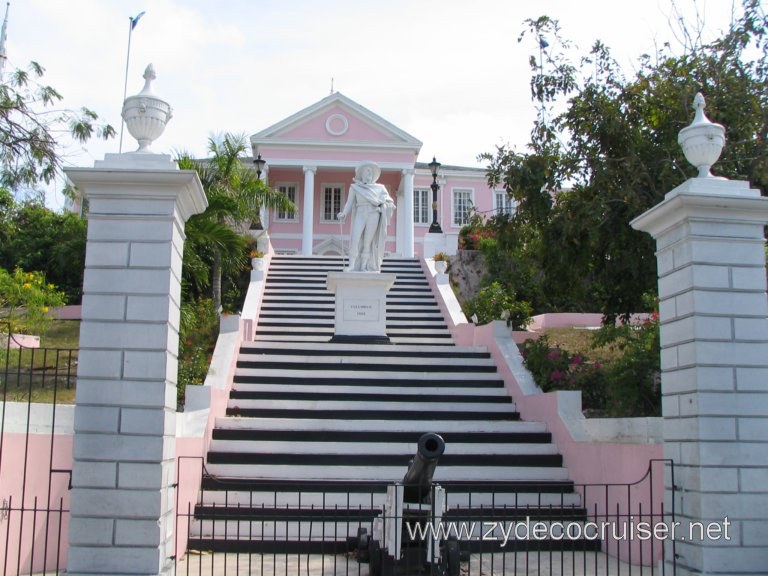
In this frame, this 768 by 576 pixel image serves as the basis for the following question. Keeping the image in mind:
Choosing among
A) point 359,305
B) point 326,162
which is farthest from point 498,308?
point 326,162

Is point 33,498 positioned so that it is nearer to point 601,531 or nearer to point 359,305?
point 601,531

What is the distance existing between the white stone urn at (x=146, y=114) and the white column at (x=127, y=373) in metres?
0.29

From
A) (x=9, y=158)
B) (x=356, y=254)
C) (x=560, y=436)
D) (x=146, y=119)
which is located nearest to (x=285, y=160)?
(x=356, y=254)

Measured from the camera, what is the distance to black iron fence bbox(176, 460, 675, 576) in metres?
6.41

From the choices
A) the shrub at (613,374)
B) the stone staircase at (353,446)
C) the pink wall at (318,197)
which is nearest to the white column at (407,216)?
the pink wall at (318,197)

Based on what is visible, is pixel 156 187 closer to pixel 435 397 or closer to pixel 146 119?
pixel 146 119

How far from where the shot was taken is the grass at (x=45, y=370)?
8.08 m

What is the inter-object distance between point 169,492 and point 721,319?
185 inches

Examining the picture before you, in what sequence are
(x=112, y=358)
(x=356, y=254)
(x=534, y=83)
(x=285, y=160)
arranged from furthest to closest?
(x=285, y=160)
(x=356, y=254)
(x=534, y=83)
(x=112, y=358)

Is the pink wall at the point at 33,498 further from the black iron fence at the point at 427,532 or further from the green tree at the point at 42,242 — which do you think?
the green tree at the point at 42,242

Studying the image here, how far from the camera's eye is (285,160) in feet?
96.1

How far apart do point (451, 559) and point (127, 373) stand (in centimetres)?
296

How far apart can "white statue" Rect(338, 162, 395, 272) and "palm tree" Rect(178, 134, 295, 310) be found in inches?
88.7

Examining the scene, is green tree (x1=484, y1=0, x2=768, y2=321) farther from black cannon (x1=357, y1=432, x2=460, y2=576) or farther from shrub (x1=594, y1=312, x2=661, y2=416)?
black cannon (x1=357, y1=432, x2=460, y2=576)
